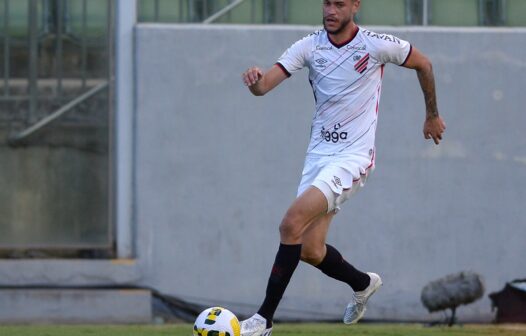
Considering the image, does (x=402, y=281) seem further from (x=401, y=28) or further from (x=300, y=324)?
(x=401, y=28)

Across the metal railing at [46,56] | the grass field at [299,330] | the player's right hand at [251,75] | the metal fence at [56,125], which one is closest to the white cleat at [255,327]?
the player's right hand at [251,75]

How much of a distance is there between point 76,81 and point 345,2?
4.35 meters

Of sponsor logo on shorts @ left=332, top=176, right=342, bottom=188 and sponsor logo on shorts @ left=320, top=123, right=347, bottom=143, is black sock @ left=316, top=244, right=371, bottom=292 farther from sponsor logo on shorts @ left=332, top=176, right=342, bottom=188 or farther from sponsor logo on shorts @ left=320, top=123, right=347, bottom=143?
sponsor logo on shorts @ left=320, top=123, right=347, bottom=143

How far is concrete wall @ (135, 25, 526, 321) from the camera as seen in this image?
11969 mm

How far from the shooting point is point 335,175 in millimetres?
8320

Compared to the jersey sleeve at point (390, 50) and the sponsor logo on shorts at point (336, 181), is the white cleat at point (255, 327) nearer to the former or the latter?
the sponsor logo on shorts at point (336, 181)

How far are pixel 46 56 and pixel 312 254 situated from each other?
4.48m

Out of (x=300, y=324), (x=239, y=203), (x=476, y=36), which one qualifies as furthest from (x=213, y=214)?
(x=476, y=36)

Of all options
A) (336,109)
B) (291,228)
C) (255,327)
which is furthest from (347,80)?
(255,327)

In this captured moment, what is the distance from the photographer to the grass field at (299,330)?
1030 centimetres

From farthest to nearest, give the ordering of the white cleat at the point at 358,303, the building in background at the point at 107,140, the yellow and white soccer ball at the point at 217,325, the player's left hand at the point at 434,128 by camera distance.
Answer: the building in background at the point at 107,140
the white cleat at the point at 358,303
the player's left hand at the point at 434,128
the yellow and white soccer ball at the point at 217,325

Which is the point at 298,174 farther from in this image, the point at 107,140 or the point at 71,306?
the point at 71,306

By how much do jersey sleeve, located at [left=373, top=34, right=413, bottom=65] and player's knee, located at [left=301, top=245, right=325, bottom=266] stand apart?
1.27 metres

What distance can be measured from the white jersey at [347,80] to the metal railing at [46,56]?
3.94 m
